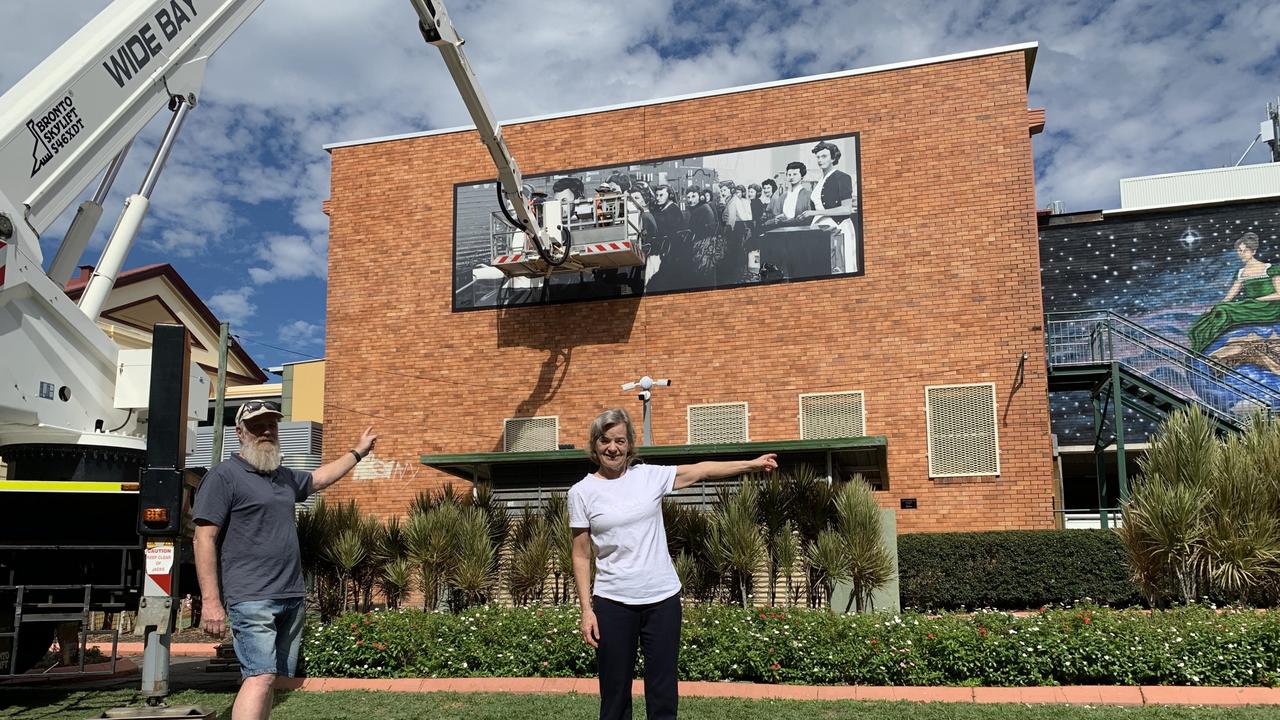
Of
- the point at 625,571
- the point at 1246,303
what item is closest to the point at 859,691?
the point at 625,571

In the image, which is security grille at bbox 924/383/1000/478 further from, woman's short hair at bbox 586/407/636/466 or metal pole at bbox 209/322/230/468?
woman's short hair at bbox 586/407/636/466

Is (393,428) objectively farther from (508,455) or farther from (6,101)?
(6,101)

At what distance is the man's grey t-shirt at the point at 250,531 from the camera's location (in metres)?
4.52

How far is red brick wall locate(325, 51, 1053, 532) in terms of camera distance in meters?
17.6

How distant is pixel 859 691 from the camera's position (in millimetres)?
7641

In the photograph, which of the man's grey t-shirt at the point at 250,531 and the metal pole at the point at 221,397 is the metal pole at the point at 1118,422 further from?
the metal pole at the point at 221,397

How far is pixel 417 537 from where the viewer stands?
10703 mm

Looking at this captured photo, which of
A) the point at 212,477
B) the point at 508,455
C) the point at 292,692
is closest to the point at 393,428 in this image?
the point at 508,455

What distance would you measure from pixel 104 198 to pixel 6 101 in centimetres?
146

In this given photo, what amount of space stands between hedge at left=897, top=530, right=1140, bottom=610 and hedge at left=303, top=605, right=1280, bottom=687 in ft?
21.1

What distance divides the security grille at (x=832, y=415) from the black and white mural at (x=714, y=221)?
220 centimetres

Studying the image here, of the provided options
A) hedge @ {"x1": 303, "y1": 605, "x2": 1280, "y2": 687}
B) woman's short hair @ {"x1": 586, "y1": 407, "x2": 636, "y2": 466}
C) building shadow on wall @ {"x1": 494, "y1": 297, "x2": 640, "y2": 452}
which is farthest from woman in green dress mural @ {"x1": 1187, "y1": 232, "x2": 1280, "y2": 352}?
woman's short hair @ {"x1": 586, "y1": 407, "x2": 636, "y2": 466}

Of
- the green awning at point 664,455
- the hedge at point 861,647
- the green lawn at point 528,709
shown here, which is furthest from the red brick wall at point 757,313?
the green lawn at point 528,709

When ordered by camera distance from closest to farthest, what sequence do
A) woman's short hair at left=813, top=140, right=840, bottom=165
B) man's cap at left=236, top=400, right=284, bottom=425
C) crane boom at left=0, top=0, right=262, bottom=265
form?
man's cap at left=236, top=400, right=284, bottom=425, crane boom at left=0, top=0, right=262, bottom=265, woman's short hair at left=813, top=140, right=840, bottom=165
